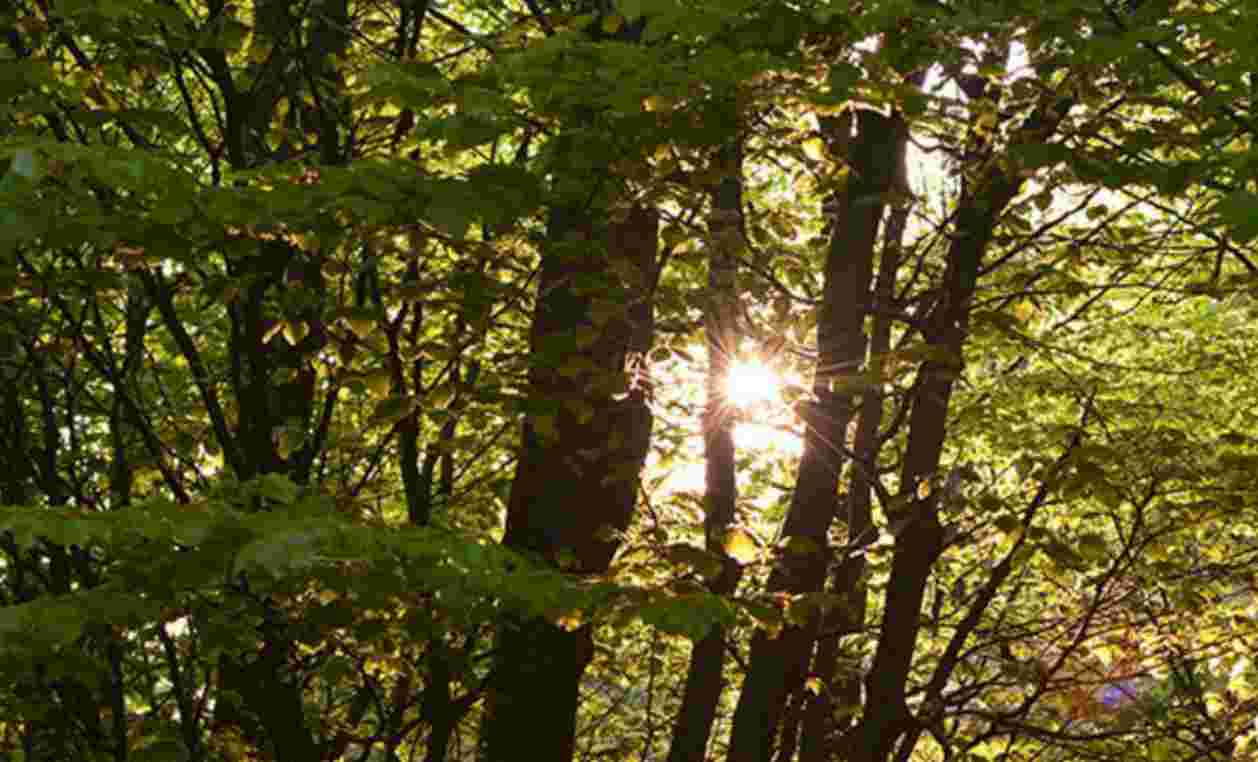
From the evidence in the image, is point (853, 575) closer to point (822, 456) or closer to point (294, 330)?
point (822, 456)

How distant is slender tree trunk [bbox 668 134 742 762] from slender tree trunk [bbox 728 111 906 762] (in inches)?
10.5

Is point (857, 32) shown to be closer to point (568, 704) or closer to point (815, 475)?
point (815, 475)

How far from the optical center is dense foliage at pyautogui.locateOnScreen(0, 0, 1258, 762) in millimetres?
3033

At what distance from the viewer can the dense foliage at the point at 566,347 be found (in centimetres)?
303

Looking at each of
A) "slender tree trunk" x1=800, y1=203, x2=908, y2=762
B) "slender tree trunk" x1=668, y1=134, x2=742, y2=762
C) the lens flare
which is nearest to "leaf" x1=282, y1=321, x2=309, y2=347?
"slender tree trunk" x1=668, y1=134, x2=742, y2=762

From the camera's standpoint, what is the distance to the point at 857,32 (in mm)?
3307

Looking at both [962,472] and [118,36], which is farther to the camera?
[962,472]

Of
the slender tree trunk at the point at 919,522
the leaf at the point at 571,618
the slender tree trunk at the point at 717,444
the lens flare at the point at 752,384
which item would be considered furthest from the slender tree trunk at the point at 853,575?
the leaf at the point at 571,618

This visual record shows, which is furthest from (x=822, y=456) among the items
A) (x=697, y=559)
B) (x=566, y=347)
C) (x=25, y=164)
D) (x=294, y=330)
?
(x=25, y=164)

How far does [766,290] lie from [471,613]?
6.25ft

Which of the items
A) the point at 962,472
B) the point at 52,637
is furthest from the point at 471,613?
the point at 962,472

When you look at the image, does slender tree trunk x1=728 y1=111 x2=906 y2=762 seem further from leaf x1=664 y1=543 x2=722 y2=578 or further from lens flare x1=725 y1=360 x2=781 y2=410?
leaf x1=664 y1=543 x2=722 y2=578

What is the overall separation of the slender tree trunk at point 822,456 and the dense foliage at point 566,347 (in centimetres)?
2

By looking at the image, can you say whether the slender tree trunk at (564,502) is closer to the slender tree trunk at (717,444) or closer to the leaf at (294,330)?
the slender tree trunk at (717,444)
